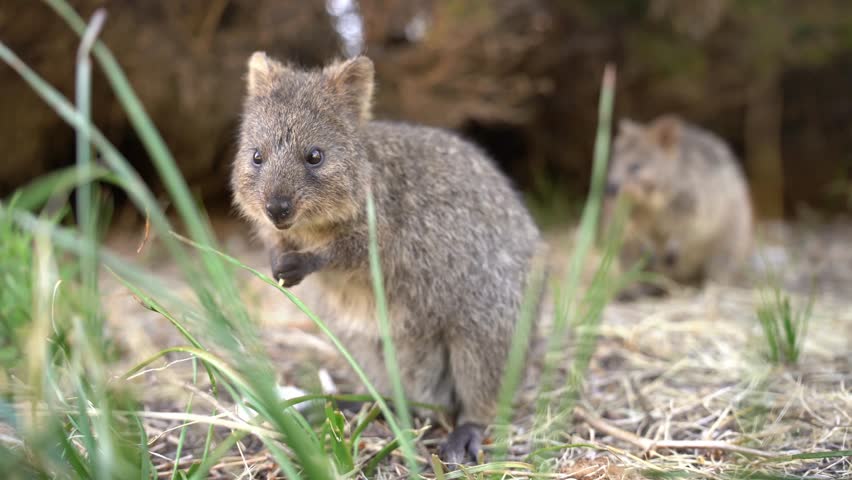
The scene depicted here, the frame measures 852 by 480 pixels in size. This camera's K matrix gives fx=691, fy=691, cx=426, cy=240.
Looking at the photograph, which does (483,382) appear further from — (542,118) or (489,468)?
(542,118)

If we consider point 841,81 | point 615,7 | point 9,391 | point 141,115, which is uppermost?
point 615,7

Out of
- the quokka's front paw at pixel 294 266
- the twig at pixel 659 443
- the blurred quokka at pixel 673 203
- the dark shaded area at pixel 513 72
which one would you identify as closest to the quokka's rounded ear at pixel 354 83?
the quokka's front paw at pixel 294 266

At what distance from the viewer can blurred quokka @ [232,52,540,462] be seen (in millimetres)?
3105

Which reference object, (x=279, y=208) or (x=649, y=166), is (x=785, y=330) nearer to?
(x=279, y=208)

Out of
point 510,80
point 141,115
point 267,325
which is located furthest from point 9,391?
point 510,80

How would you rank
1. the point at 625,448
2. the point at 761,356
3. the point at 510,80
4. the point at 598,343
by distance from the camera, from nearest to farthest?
the point at 625,448, the point at 761,356, the point at 598,343, the point at 510,80

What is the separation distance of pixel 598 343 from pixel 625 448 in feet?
5.42

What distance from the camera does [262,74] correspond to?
3.42 metres

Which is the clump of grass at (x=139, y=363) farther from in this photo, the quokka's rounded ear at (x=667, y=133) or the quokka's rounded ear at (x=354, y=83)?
the quokka's rounded ear at (x=667, y=133)

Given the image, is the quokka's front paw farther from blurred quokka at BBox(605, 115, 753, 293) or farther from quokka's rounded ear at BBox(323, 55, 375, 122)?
blurred quokka at BBox(605, 115, 753, 293)

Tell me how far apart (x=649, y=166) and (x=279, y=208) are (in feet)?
16.3

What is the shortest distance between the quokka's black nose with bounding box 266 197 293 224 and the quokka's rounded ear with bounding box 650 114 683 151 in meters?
5.06

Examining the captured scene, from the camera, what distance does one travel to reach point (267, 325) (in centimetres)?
493

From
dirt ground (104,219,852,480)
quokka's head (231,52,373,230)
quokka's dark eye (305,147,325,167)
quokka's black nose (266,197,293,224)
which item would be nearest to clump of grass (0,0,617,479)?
dirt ground (104,219,852,480)
